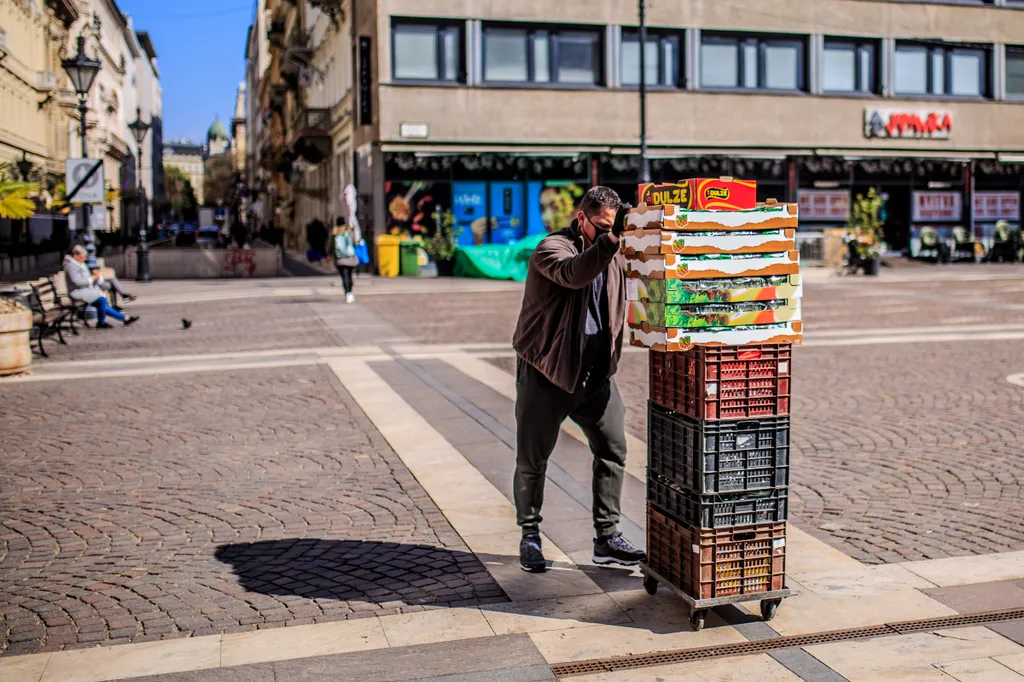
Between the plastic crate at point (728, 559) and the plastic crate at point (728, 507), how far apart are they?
1.1 inches

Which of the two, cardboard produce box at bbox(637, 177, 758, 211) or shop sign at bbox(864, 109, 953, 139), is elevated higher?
shop sign at bbox(864, 109, 953, 139)

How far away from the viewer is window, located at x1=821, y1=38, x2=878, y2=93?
1490 inches

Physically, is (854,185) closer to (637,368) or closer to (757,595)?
(637,368)

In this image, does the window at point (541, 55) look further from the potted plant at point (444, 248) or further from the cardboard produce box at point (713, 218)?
the cardboard produce box at point (713, 218)

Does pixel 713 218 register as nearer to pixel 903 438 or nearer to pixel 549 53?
pixel 903 438

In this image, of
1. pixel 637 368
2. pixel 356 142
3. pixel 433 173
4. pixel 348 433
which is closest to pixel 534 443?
pixel 348 433

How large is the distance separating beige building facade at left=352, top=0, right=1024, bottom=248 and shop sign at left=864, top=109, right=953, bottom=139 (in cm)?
7

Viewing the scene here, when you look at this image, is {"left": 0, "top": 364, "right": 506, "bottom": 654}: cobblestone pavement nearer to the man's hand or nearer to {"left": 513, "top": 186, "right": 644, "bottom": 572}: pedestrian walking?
{"left": 513, "top": 186, "right": 644, "bottom": 572}: pedestrian walking

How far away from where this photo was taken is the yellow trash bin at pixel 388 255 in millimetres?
33719

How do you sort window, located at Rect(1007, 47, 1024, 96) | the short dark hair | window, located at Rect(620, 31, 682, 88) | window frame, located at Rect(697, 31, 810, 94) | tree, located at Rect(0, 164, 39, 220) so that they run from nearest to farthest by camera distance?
the short dark hair → tree, located at Rect(0, 164, 39, 220) → window, located at Rect(620, 31, 682, 88) → window frame, located at Rect(697, 31, 810, 94) → window, located at Rect(1007, 47, 1024, 96)

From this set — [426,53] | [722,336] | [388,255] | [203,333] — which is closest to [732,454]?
[722,336]

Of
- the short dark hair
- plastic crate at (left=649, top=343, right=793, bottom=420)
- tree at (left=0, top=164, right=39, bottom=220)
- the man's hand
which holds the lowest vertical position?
plastic crate at (left=649, top=343, right=793, bottom=420)

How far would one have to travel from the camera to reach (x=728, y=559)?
4.96m

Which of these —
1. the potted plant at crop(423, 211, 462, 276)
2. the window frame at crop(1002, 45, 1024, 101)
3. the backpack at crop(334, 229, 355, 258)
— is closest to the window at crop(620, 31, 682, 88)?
the potted plant at crop(423, 211, 462, 276)
